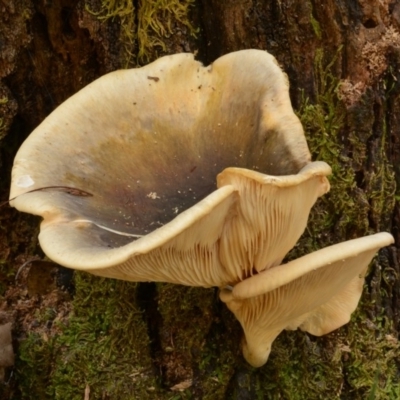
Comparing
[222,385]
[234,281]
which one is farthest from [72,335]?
[234,281]

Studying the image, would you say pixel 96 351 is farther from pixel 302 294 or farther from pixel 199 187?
pixel 302 294

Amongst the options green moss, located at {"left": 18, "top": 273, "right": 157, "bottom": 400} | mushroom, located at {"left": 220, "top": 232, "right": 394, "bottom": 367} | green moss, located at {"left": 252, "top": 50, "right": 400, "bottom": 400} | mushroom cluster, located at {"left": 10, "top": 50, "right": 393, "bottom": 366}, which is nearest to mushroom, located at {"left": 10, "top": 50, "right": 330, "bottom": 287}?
mushroom cluster, located at {"left": 10, "top": 50, "right": 393, "bottom": 366}

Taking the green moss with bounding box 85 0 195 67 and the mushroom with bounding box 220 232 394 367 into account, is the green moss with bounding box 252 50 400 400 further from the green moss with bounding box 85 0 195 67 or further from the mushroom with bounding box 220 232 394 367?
the green moss with bounding box 85 0 195 67

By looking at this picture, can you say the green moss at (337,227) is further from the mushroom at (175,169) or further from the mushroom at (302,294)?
the mushroom at (175,169)

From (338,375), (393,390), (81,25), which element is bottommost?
(393,390)

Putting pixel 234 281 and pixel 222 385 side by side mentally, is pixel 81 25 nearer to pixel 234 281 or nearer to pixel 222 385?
pixel 234 281

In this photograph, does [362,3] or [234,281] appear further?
[362,3]

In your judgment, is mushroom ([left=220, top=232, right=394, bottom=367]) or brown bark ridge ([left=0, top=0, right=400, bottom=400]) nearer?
mushroom ([left=220, top=232, right=394, bottom=367])
